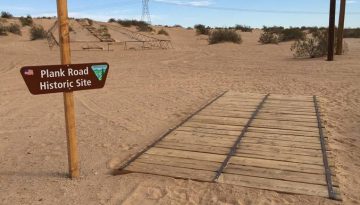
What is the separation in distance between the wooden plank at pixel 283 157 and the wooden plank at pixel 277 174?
1.29 ft

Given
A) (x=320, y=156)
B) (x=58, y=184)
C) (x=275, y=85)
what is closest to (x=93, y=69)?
(x=58, y=184)

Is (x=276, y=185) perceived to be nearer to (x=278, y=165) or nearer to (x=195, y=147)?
(x=278, y=165)

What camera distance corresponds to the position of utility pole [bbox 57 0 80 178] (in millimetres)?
4152

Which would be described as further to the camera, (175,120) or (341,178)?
(175,120)

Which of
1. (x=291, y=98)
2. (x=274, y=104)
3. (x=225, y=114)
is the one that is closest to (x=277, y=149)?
(x=225, y=114)

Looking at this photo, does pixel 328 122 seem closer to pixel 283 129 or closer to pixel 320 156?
pixel 283 129

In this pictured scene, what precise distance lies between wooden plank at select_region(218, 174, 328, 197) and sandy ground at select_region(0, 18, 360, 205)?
0.12m

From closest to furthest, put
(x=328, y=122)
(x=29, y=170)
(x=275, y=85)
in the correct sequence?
(x=29, y=170), (x=328, y=122), (x=275, y=85)

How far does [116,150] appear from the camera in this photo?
5555mm

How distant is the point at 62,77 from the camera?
4.13 metres

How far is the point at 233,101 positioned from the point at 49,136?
3.87m

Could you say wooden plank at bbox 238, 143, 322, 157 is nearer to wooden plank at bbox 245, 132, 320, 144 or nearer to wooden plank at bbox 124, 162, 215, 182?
wooden plank at bbox 245, 132, 320, 144

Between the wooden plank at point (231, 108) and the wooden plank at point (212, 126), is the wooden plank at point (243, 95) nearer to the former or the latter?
the wooden plank at point (231, 108)

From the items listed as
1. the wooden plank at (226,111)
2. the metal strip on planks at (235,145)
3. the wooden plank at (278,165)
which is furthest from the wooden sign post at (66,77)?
the wooden plank at (226,111)
